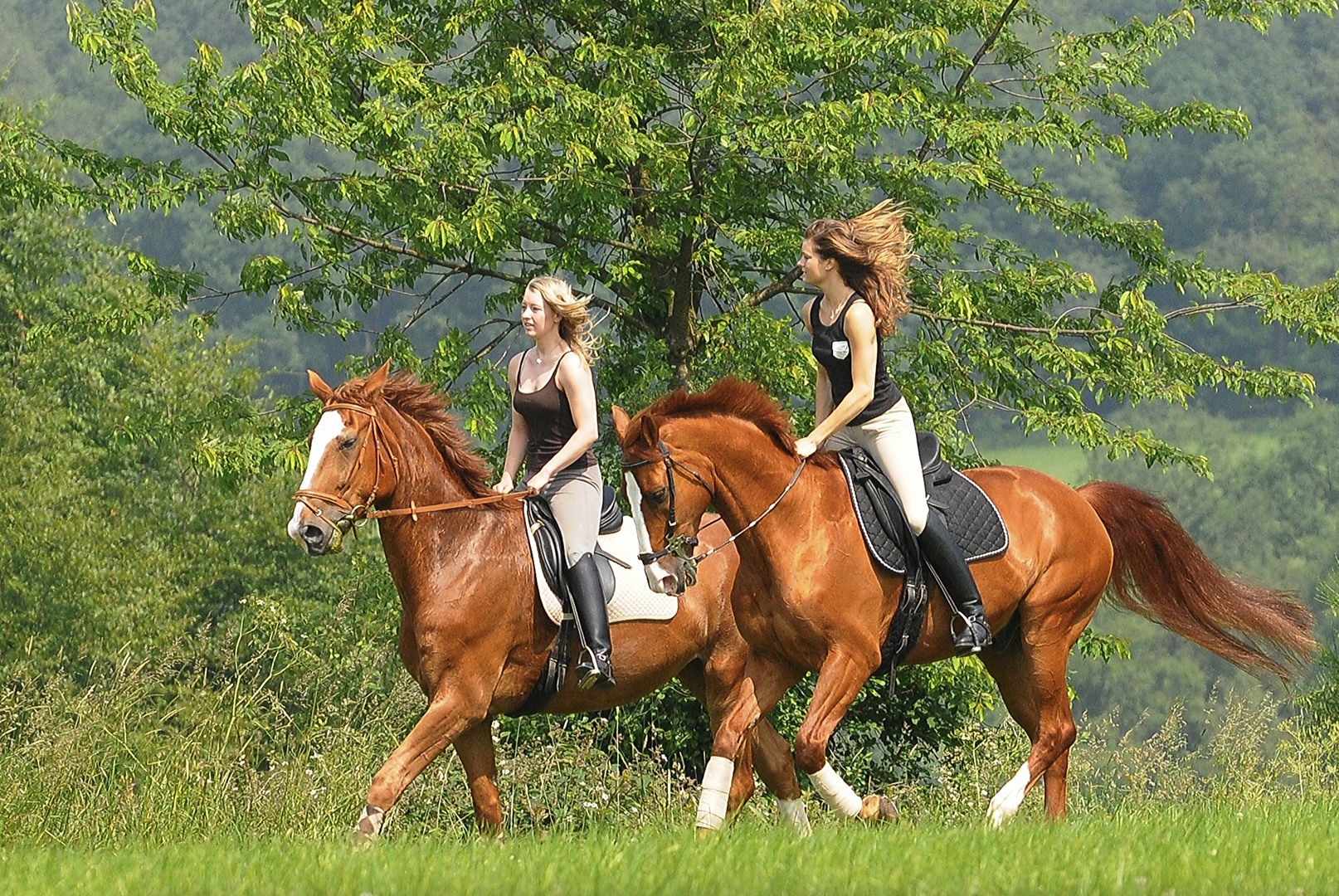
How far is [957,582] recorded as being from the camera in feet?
25.9

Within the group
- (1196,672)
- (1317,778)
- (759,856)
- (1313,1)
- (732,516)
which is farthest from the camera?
(1196,672)

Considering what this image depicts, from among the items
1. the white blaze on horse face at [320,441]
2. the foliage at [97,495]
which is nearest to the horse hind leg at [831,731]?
the white blaze on horse face at [320,441]

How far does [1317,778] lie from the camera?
1012cm

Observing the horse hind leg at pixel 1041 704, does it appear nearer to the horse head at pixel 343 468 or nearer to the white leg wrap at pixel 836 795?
the white leg wrap at pixel 836 795

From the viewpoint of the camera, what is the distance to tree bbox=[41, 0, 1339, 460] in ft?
46.3

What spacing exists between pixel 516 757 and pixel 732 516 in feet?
11.9

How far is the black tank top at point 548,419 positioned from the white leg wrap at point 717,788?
170 centimetres

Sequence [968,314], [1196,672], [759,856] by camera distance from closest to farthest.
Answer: [759,856] < [968,314] < [1196,672]

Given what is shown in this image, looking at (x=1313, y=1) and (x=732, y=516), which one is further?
(x=1313, y=1)

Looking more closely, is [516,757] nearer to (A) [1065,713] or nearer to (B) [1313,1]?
(A) [1065,713]

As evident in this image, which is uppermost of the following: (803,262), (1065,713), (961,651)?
(803,262)

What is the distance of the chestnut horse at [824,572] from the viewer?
7.20 metres

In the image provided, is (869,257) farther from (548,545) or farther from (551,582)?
(551,582)

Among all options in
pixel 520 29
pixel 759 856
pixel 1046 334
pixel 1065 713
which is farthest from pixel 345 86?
pixel 759 856
